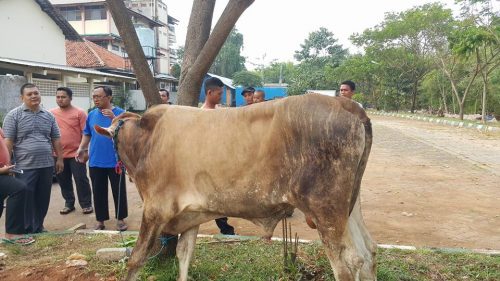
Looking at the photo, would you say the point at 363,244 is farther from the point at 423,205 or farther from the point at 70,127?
the point at 70,127

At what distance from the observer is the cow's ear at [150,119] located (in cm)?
330

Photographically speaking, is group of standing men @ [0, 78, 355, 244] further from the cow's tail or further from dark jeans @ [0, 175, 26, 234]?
the cow's tail

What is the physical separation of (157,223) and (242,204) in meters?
0.73

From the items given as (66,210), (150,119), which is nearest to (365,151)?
(150,119)

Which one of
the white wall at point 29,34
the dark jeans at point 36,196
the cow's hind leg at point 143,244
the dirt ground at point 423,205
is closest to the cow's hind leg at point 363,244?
the cow's hind leg at point 143,244

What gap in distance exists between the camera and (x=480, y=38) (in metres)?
22.2

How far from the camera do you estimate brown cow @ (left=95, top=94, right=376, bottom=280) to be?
2.69 meters

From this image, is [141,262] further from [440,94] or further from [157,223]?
[440,94]

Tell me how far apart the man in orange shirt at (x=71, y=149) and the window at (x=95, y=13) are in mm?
30454

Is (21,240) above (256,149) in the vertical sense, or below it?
below

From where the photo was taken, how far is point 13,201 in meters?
4.80

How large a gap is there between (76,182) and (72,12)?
33683 millimetres

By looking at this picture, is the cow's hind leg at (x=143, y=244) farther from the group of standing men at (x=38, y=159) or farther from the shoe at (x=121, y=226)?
the shoe at (x=121, y=226)

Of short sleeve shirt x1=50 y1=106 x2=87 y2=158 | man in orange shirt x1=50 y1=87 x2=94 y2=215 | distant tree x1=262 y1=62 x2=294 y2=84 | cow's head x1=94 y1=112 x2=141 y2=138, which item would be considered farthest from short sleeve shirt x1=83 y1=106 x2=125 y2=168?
distant tree x1=262 y1=62 x2=294 y2=84
